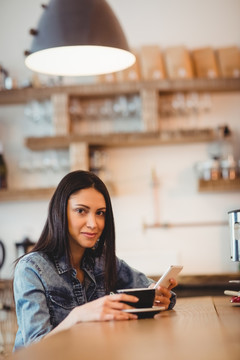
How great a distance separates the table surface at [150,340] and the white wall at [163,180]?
9.68ft

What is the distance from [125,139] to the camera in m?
4.97

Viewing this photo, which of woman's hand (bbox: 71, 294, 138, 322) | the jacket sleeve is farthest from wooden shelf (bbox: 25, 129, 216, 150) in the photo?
woman's hand (bbox: 71, 294, 138, 322)

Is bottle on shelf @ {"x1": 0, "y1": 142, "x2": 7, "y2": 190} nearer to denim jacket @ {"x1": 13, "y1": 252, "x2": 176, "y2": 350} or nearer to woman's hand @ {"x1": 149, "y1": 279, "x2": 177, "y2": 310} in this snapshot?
denim jacket @ {"x1": 13, "y1": 252, "x2": 176, "y2": 350}

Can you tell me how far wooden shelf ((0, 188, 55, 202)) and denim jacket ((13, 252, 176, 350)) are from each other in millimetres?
2556

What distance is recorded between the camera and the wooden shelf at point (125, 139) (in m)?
4.95

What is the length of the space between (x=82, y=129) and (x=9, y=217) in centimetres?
102

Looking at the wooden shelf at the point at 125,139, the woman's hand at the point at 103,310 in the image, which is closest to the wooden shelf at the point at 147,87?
the wooden shelf at the point at 125,139

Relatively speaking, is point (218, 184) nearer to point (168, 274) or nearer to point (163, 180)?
point (163, 180)

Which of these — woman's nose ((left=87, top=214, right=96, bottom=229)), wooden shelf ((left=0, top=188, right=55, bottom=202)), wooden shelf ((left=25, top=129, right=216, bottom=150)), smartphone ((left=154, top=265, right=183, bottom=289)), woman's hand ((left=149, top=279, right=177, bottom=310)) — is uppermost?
wooden shelf ((left=25, top=129, right=216, bottom=150))

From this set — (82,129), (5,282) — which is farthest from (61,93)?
(5,282)

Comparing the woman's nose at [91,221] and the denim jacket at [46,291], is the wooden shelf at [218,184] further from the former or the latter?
the woman's nose at [91,221]

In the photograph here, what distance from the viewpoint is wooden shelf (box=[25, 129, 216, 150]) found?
4953 mm

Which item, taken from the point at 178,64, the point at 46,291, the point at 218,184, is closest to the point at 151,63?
the point at 178,64

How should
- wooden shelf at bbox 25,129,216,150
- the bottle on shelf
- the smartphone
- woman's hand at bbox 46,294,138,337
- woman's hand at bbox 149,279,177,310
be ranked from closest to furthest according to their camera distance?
1. woman's hand at bbox 46,294,138,337
2. the smartphone
3. woman's hand at bbox 149,279,177,310
4. wooden shelf at bbox 25,129,216,150
5. the bottle on shelf
